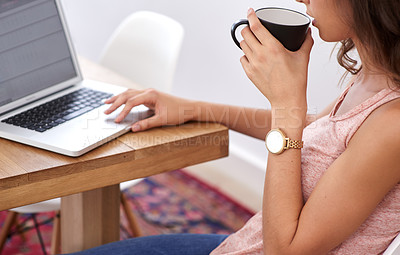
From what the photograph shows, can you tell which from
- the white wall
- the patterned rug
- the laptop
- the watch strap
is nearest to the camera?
the watch strap

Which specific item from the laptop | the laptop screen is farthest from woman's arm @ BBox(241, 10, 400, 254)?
the laptop screen

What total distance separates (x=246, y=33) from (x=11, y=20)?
0.55 metres

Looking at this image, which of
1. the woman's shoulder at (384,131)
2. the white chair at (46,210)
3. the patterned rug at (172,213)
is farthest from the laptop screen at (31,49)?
the patterned rug at (172,213)

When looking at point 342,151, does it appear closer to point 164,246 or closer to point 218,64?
point 164,246

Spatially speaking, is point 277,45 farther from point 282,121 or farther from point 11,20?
point 11,20

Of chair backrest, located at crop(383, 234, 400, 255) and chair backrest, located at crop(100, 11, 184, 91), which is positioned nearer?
chair backrest, located at crop(383, 234, 400, 255)

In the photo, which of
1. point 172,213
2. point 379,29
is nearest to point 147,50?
point 172,213

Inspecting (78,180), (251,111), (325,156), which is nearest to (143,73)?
(251,111)

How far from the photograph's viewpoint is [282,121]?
93 centimetres

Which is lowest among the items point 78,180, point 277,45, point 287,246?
point 287,246

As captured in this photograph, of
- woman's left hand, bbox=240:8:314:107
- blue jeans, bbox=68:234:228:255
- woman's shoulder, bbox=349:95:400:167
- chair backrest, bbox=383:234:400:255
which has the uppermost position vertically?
woman's left hand, bbox=240:8:314:107

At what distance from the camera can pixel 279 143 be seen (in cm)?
91

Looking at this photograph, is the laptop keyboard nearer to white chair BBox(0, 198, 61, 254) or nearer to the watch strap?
white chair BBox(0, 198, 61, 254)

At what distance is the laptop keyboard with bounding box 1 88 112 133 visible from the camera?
3.63 ft
